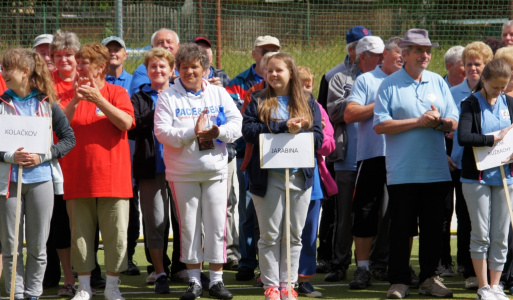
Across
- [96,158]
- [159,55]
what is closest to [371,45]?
[159,55]

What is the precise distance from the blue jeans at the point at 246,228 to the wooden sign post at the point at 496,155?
1974 mm

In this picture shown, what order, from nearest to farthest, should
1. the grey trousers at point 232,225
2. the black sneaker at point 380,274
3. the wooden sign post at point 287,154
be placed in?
the wooden sign post at point 287,154
the black sneaker at point 380,274
the grey trousers at point 232,225

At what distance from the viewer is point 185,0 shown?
459 inches

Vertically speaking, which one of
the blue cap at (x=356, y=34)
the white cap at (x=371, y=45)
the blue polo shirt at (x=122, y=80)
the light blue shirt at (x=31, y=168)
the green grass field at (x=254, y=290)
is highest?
the blue cap at (x=356, y=34)

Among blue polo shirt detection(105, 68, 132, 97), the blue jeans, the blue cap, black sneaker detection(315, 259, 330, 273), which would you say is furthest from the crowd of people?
the blue cap

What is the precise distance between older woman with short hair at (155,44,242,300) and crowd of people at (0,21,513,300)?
10mm

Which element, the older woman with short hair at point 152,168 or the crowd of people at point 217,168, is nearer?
the crowd of people at point 217,168

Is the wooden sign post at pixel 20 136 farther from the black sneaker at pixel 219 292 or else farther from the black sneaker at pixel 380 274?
the black sneaker at pixel 380 274

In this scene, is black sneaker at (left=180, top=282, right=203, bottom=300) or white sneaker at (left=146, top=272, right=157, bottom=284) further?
white sneaker at (left=146, top=272, right=157, bottom=284)

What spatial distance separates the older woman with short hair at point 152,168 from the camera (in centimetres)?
631

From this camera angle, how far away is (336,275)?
22.3 feet

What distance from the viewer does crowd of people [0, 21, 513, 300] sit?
564cm

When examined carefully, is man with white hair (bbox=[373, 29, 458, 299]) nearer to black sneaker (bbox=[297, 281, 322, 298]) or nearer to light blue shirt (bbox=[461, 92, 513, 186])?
light blue shirt (bbox=[461, 92, 513, 186])

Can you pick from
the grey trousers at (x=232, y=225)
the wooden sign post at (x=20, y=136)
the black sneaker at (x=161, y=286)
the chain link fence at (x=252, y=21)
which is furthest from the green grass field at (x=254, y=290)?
the chain link fence at (x=252, y=21)
